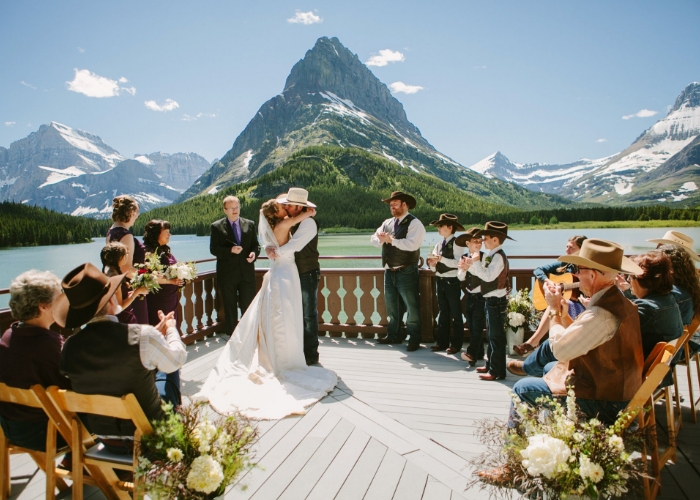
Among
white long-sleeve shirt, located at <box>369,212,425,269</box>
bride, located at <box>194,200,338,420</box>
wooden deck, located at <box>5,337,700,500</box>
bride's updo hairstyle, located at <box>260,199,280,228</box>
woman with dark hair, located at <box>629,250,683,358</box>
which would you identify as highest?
bride's updo hairstyle, located at <box>260,199,280,228</box>

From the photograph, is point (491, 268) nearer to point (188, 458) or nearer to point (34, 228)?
point (188, 458)

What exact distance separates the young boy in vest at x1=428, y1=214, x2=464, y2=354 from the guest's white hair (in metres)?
3.99

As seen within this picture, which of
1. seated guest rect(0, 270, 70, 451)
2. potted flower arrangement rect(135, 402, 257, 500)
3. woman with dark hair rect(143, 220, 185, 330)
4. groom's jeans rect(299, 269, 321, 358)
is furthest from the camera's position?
groom's jeans rect(299, 269, 321, 358)

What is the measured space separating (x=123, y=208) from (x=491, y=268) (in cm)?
368

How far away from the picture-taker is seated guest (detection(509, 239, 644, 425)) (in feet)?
7.20

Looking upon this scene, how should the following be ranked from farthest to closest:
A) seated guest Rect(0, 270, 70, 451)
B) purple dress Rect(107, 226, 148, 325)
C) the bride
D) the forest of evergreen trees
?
the forest of evergreen trees
the bride
purple dress Rect(107, 226, 148, 325)
seated guest Rect(0, 270, 70, 451)

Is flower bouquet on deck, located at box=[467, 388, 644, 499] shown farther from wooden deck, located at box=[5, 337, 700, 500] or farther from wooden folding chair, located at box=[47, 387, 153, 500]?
wooden folding chair, located at box=[47, 387, 153, 500]

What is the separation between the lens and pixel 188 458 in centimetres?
188

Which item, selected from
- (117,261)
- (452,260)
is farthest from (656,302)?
(117,261)

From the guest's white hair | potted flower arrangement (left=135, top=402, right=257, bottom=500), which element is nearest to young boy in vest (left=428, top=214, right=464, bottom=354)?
potted flower arrangement (left=135, top=402, right=257, bottom=500)

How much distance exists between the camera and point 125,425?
2209mm

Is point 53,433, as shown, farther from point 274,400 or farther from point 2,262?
point 2,262

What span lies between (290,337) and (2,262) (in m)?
56.5

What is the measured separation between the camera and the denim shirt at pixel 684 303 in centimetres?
306
